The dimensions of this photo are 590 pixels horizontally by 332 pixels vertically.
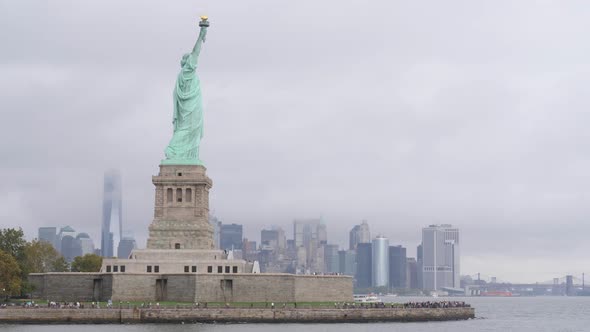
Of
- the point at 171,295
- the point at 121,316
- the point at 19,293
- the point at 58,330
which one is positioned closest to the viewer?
the point at 58,330

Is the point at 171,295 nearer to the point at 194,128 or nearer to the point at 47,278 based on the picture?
the point at 47,278

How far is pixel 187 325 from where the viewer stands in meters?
88.6

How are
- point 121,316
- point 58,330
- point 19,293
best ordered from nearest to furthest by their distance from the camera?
1. point 58,330
2. point 121,316
3. point 19,293

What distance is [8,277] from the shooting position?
100188mm

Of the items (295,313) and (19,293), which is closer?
(295,313)

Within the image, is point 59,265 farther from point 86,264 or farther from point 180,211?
point 180,211

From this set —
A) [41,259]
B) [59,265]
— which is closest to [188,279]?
[41,259]

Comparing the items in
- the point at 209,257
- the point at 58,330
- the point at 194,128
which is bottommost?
the point at 58,330

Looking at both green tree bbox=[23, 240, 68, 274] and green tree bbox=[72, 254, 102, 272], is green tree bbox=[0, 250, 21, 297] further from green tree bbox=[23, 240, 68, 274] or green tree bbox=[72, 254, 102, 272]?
green tree bbox=[72, 254, 102, 272]

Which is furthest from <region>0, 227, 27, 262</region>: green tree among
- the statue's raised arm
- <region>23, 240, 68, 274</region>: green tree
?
the statue's raised arm

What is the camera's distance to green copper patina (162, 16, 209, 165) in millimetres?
108375

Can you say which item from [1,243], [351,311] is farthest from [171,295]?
[1,243]

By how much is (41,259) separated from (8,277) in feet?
66.4

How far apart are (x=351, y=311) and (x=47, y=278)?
2662 centimetres
